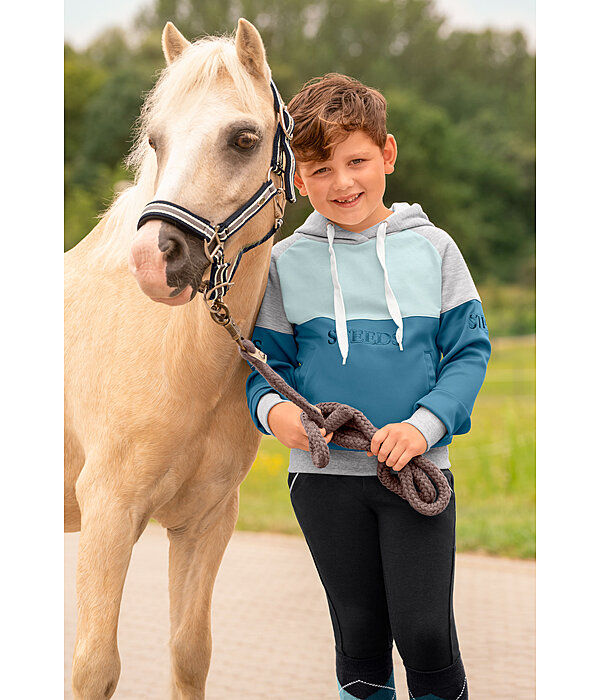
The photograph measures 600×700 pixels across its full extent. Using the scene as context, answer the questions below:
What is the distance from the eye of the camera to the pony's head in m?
1.33

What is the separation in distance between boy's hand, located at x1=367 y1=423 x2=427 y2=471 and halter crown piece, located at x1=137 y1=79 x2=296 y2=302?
0.42m

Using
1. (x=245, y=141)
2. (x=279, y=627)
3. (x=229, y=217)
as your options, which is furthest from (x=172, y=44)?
(x=279, y=627)

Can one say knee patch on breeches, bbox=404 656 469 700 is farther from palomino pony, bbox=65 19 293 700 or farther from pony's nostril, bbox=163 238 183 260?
pony's nostril, bbox=163 238 183 260

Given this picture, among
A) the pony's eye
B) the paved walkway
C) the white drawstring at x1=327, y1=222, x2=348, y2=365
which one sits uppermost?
the pony's eye

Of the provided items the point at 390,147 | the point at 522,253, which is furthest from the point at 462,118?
the point at 390,147

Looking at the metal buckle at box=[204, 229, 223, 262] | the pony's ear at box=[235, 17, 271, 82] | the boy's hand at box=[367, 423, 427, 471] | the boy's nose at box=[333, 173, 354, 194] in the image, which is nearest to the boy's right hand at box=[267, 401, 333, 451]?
the boy's hand at box=[367, 423, 427, 471]

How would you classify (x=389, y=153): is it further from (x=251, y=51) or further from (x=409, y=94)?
(x=409, y=94)

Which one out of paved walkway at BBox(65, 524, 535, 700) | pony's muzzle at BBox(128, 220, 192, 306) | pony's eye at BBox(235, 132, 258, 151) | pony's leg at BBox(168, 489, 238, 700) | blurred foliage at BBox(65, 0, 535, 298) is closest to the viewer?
pony's muzzle at BBox(128, 220, 192, 306)

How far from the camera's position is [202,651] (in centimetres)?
207

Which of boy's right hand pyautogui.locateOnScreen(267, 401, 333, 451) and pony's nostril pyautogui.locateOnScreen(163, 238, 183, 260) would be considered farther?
boy's right hand pyautogui.locateOnScreen(267, 401, 333, 451)

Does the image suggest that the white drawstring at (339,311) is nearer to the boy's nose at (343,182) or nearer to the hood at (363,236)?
the hood at (363,236)

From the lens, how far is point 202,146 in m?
1.39
